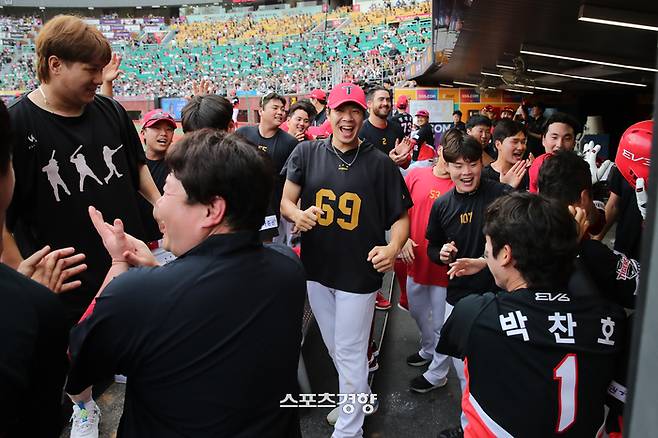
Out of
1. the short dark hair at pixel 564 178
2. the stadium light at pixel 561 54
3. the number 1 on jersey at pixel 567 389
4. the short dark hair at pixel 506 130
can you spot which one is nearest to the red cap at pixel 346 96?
the short dark hair at pixel 564 178

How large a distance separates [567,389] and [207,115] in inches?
106

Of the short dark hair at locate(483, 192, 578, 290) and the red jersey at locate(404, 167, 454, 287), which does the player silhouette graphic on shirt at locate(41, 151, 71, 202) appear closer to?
the short dark hair at locate(483, 192, 578, 290)

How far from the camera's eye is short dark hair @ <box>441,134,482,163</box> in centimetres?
306

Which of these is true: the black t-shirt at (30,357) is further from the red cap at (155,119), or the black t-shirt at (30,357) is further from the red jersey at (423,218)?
the red cap at (155,119)

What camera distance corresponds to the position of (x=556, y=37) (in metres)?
7.02

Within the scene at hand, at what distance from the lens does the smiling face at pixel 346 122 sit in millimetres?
3006

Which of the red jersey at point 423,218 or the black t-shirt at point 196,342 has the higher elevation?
the black t-shirt at point 196,342

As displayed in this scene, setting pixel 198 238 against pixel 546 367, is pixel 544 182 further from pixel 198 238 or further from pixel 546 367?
pixel 198 238

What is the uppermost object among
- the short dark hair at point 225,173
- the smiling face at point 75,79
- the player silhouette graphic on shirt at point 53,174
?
the smiling face at point 75,79

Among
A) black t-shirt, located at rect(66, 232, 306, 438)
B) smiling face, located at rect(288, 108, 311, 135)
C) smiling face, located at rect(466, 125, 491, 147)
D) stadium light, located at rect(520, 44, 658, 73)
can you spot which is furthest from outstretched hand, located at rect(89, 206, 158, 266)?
stadium light, located at rect(520, 44, 658, 73)

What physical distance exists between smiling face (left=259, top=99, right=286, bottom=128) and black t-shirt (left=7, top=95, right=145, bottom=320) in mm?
2349

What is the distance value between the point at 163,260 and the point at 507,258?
2.18m

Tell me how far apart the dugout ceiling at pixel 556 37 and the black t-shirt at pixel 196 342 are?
15.0ft

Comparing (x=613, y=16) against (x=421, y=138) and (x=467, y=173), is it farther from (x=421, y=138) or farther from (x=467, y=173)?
(x=421, y=138)
